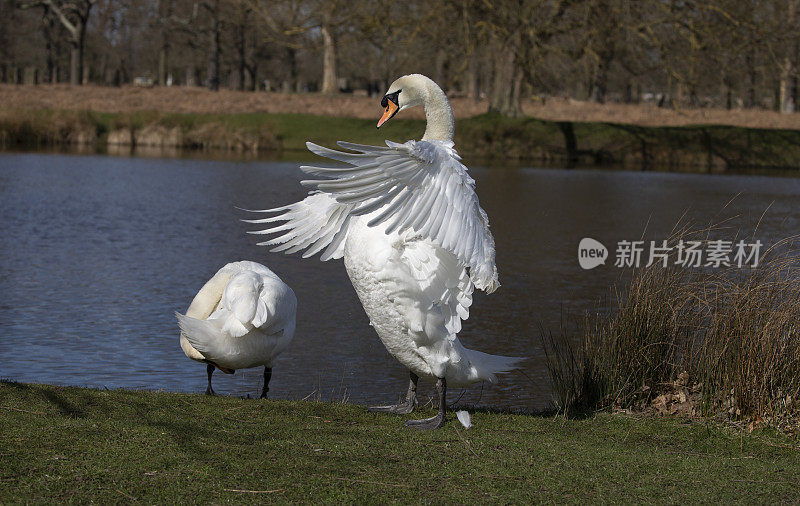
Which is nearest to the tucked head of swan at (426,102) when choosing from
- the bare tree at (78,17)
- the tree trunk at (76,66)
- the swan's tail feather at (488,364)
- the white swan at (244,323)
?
the swan's tail feather at (488,364)

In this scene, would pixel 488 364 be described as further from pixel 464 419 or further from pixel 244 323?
pixel 244 323

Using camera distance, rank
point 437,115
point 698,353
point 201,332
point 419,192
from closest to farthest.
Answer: point 419,192 < point 437,115 < point 201,332 < point 698,353

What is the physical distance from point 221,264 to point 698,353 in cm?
862

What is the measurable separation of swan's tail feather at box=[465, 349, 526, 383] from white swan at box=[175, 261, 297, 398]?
5.43 ft

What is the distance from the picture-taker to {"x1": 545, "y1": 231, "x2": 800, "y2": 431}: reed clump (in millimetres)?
6391

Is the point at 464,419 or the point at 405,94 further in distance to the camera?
the point at 405,94

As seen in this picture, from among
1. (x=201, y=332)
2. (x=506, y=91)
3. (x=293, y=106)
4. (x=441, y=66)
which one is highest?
(x=441, y=66)

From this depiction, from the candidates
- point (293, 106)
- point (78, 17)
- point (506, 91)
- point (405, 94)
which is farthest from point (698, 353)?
point (78, 17)

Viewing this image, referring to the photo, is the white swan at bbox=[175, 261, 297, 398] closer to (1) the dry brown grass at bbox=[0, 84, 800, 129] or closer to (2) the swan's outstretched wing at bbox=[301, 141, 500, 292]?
(2) the swan's outstretched wing at bbox=[301, 141, 500, 292]

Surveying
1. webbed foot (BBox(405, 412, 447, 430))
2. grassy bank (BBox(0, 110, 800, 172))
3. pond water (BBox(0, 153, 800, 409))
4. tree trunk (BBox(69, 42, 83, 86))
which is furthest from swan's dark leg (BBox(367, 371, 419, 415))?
tree trunk (BBox(69, 42, 83, 86))

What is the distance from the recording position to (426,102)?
655 cm

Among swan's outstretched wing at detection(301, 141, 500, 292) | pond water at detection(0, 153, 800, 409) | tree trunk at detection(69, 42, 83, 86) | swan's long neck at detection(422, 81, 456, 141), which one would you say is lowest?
pond water at detection(0, 153, 800, 409)

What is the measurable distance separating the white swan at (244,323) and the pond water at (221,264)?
61 cm

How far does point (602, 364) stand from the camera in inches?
279
